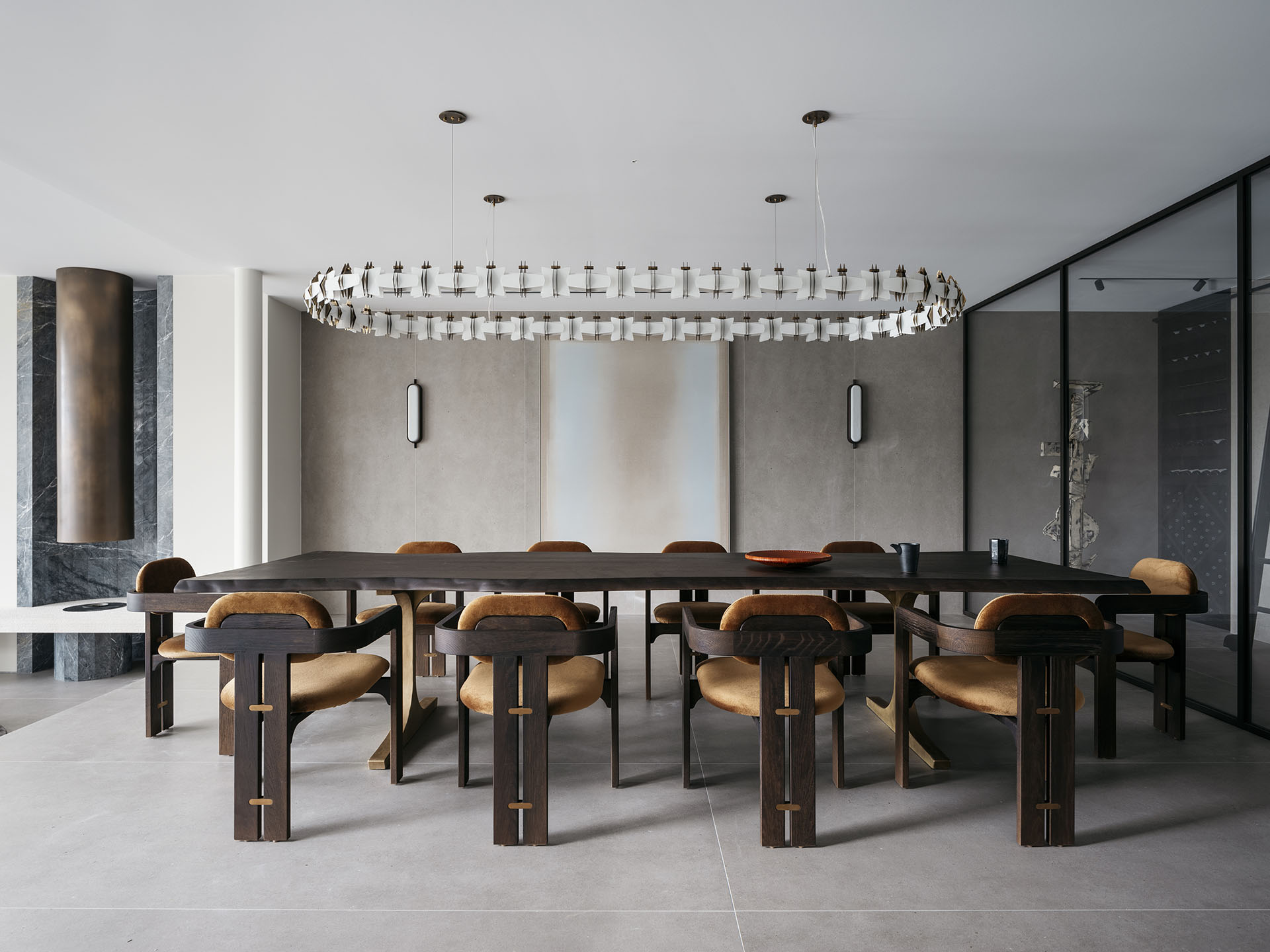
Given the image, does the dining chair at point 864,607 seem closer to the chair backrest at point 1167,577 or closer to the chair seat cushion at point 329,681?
the chair backrest at point 1167,577

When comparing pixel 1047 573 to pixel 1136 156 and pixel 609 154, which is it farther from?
pixel 609 154

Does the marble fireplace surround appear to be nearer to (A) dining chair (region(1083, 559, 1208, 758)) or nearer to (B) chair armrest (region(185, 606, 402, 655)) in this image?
(B) chair armrest (region(185, 606, 402, 655))

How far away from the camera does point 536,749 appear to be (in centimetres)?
258

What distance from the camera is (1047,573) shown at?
3414 mm

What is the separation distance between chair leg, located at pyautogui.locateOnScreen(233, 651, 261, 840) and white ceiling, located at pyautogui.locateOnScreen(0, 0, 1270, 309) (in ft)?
7.37

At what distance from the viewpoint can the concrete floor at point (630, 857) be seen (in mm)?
2117

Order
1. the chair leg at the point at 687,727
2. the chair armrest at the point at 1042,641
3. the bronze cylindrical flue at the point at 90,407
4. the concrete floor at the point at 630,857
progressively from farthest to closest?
1. the bronze cylindrical flue at the point at 90,407
2. the chair leg at the point at 687,727
3. the chair armrest at the point at 1042,641
4. the concrete floor at the point at 630,857

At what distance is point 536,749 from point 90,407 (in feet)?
17.2

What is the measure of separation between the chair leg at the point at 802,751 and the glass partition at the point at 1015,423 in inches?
143

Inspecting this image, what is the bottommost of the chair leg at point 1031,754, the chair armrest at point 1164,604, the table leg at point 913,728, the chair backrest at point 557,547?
the table leg at point 913,728

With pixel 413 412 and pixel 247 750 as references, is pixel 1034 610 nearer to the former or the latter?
pixel 247 750

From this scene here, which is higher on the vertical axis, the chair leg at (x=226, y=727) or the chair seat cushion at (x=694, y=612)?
the chair seat cushion at (x=694, y=612)

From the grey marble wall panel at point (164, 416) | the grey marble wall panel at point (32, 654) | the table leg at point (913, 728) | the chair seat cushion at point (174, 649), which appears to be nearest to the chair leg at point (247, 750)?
the chair seat cushion at point (174, 649)

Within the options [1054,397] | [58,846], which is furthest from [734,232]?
[58,846]
